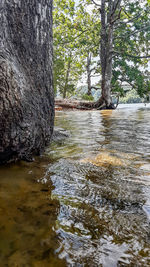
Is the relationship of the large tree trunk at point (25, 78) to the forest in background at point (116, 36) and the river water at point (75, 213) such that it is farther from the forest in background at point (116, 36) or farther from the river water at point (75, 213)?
the forest in background at point (116, 36)

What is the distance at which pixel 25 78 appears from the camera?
1.72 meters

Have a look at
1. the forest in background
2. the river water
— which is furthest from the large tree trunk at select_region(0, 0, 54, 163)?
the forest in background

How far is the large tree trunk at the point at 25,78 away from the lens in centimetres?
147

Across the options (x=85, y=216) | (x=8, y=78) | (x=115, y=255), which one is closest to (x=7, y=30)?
(x=8, y=78)

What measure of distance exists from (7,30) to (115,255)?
1.79m

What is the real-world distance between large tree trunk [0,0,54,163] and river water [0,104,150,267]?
248 millimetres

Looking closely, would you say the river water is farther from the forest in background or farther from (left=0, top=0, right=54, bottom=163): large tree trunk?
the forest in background

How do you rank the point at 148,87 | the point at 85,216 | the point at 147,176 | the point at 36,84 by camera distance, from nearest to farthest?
the point at 85,216 → the point at 147,176 → the point at 36,84 → the point at 148,87

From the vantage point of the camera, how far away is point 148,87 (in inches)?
513

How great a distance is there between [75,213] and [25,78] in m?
1.29

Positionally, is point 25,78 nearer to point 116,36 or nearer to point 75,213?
point 75,213

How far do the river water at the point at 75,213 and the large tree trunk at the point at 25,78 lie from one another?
0.25 meters

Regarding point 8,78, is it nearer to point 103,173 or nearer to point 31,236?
point 103,173

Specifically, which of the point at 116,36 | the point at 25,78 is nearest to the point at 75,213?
the point at 25,78
